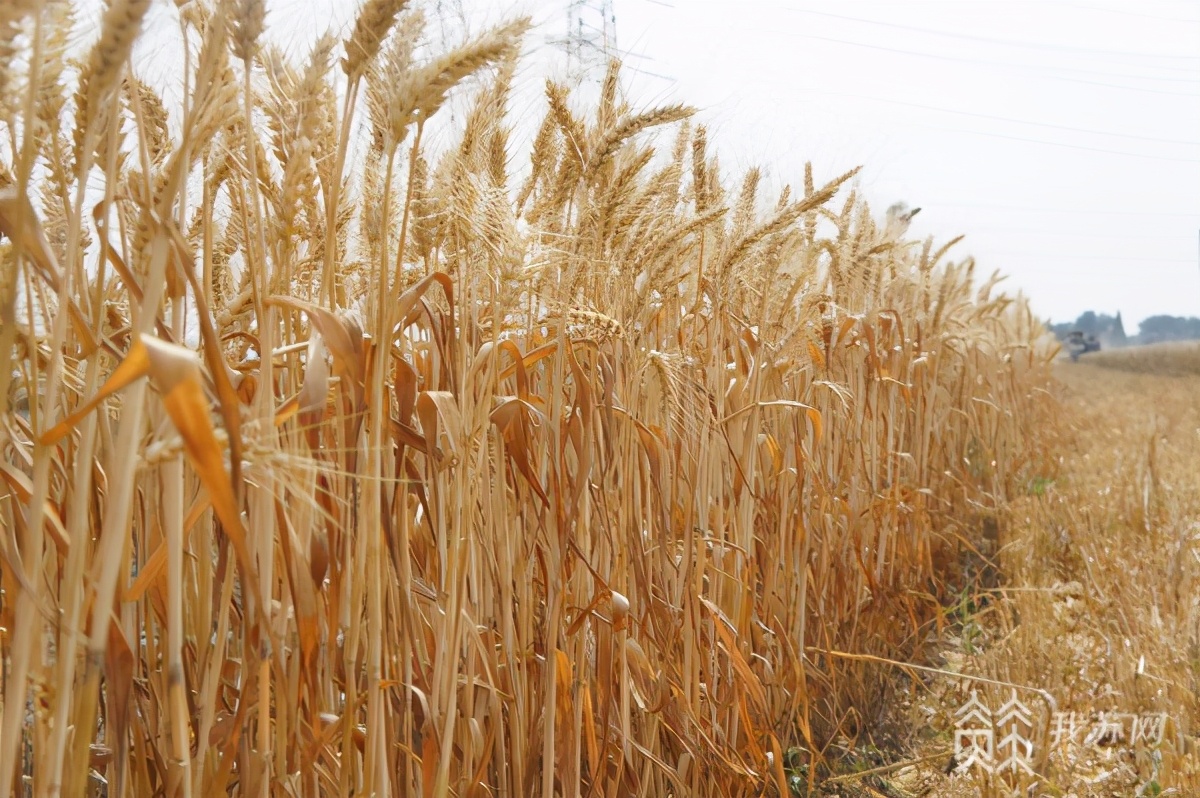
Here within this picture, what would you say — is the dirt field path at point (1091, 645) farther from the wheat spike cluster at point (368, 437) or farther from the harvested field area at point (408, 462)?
the wheat spike cluster at point (368, 437)

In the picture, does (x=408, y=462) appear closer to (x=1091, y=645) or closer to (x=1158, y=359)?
(x=1091, y=645)

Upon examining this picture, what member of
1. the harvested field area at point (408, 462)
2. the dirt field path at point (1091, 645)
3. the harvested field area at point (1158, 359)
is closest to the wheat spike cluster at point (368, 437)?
the harvested field area at point (408, 462)

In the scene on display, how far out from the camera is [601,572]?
4.52ft

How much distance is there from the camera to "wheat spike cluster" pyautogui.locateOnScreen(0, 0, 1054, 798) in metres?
0.59

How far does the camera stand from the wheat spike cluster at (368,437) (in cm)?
59

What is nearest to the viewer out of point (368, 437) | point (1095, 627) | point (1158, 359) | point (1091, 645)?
point (368, 437)

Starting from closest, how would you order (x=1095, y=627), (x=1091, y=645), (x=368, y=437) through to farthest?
1. (x=368, y=437)
2. (x=1095, y=627)
3. (x=1091, y=645)

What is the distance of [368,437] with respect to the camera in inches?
35.8

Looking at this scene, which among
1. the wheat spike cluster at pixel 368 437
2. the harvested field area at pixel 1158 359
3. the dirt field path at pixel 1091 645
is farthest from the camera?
the harvested field area at pixel 1158 359

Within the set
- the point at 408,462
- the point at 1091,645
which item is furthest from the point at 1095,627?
the point at 408,462

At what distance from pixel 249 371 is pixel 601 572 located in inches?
24.2

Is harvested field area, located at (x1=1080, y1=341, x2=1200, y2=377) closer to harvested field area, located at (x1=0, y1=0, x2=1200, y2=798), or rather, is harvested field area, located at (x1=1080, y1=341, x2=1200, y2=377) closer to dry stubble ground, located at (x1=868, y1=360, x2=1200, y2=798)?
dry stubble ground, located at (x1=868, y1=360, x2=1200, y2=798)

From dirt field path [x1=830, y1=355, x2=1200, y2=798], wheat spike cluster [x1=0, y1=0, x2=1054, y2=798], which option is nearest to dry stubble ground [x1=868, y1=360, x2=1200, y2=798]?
dirt field path [x1=830, y1=355, x2=1200, y2=798]

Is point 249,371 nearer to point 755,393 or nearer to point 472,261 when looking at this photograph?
point 472,261
